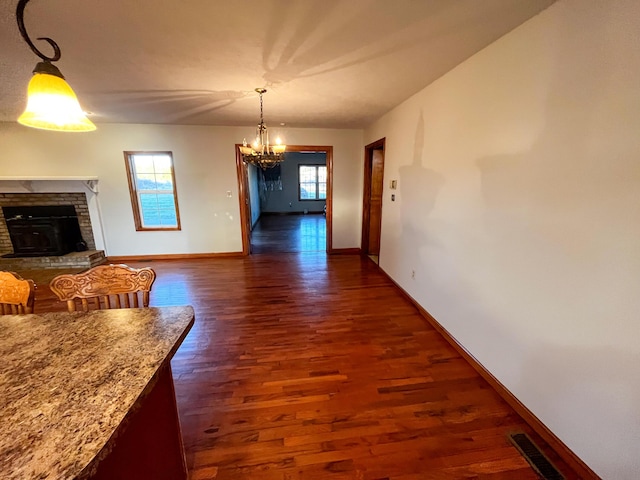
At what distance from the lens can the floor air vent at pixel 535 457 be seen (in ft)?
4.48

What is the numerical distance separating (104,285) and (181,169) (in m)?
3.78

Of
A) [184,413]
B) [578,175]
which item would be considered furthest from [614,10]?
[184,413]

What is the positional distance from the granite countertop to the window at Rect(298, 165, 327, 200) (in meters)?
9.41

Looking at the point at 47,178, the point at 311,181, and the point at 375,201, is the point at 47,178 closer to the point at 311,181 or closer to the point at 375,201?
the point at 375,201

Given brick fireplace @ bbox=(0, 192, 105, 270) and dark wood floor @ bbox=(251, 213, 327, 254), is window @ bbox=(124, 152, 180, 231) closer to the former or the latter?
brick fireplace @ bbox=(0, 192, 105, 270)

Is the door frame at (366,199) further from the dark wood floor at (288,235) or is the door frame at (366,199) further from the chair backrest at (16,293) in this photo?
the chair backrest at (16,293)

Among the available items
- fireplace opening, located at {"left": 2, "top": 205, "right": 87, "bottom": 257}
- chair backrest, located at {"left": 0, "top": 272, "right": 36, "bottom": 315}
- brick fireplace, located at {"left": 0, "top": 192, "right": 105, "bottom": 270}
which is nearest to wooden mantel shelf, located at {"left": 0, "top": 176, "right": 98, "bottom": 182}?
brick fireplace, located at {"left": 0, "top": 192, "right": 105, "bottom": 270}

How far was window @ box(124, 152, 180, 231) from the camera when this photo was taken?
15.3 ft

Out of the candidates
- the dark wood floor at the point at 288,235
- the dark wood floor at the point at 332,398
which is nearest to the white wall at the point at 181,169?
the dark wood floor at the point at 288,235

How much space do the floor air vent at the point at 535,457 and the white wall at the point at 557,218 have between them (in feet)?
0.52

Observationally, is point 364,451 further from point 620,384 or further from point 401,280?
point 401,280

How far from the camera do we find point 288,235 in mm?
6926

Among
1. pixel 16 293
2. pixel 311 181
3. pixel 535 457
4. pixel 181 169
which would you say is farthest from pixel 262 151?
pixel 311 181

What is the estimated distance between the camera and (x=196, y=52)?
1.94m
